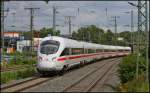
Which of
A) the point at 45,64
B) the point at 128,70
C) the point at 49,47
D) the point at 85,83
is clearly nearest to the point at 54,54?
the point at 49,47

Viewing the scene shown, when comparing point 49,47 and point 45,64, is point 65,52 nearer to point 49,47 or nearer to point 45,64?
point 49,47

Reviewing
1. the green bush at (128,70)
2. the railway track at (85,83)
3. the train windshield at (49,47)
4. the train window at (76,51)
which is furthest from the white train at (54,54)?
the green bush at (128,70)

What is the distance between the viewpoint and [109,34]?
589 feet

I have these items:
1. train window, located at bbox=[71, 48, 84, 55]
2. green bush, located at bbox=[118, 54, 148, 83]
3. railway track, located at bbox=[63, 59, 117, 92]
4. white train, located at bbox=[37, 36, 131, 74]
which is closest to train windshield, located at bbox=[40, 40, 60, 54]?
white train, located at bbox=[37, 36, 131, 74]

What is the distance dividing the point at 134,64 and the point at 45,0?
368 inches

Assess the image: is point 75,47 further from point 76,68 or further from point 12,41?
point 12,41

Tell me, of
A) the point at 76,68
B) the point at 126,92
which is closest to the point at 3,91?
the point at 126,92

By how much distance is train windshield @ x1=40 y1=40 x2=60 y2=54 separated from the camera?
31.3 metres

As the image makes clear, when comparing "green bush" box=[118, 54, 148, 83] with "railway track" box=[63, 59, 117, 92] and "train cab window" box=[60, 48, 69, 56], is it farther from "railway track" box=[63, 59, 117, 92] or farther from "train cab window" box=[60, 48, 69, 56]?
"train cab window" box=[60, 48, 69, 56]

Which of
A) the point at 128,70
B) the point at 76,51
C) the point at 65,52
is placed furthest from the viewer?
the point at 76,51

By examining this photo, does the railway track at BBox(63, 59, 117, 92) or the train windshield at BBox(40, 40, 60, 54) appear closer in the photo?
the railway track at BBox(63, 59, 117, 92)

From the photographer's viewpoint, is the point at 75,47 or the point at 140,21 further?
the point at 75,47

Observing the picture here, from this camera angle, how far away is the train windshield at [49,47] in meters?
31.3

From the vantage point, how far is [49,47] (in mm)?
31609
